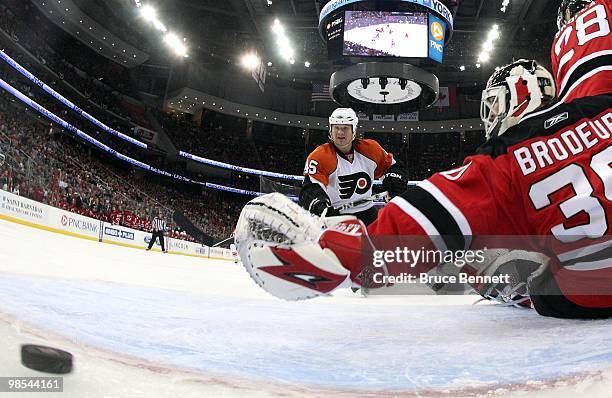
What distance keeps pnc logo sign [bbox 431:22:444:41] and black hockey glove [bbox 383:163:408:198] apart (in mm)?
7096

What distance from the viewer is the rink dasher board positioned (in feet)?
21.9

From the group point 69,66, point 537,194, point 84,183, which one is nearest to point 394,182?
point 537,194

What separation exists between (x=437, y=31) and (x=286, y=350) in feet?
33.6

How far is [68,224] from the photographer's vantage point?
8016mm

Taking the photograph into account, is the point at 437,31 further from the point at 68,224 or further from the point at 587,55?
the point at 587,55

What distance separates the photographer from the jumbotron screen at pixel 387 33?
9.80 metres

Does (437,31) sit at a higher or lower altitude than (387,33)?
higher

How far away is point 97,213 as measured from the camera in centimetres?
1131

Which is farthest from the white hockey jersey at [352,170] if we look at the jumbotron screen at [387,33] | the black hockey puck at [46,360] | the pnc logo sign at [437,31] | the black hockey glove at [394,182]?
the pnc logo sign at [437,31]

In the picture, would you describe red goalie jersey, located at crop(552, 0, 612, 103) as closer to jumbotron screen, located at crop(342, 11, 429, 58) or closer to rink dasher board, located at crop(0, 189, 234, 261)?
rink dasher board, located at crop(0, 189, 234, 261)

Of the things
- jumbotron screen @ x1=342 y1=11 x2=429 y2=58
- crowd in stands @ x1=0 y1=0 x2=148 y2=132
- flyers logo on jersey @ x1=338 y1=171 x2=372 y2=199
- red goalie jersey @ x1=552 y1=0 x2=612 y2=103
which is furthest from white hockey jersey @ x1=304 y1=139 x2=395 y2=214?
crowd in stands @ x1=0 y1=0 x2=148 y2=132

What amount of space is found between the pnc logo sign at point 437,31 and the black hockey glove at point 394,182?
7.10 metres

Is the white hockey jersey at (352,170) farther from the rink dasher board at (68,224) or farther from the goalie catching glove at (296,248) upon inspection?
the rink dasher board at (68,224)

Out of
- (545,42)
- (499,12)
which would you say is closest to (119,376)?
(499,12)
